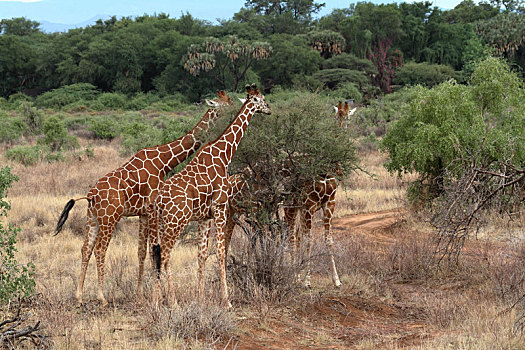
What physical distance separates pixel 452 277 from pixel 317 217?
5734mm

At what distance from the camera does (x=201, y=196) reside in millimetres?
7012

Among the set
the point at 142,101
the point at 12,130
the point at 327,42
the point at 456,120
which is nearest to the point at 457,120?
the point at 456,120

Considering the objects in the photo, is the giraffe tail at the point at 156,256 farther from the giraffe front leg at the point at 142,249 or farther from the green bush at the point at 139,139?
the green bush at the point at 139,139

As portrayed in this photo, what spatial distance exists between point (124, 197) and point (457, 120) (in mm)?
7820

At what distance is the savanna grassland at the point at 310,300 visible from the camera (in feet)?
20.5

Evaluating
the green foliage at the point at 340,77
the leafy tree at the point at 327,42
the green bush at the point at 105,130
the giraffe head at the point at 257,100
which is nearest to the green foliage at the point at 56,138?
the green bush at the point at 105,130

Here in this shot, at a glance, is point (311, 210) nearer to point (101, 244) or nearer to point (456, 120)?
point (101, 244)

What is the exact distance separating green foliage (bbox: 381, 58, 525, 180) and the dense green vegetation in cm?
4083

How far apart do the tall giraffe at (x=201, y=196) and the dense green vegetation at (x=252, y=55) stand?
4724 centimetres

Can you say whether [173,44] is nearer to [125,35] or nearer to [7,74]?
[125,35]

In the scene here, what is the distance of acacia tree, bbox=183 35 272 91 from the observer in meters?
61.2

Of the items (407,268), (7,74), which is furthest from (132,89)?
(407,268)

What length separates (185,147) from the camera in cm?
810

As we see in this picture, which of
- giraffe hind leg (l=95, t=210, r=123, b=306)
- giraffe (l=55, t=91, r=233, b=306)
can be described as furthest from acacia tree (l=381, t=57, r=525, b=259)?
giraffe hind leg (l=95, t=210, r=123, b=306)
